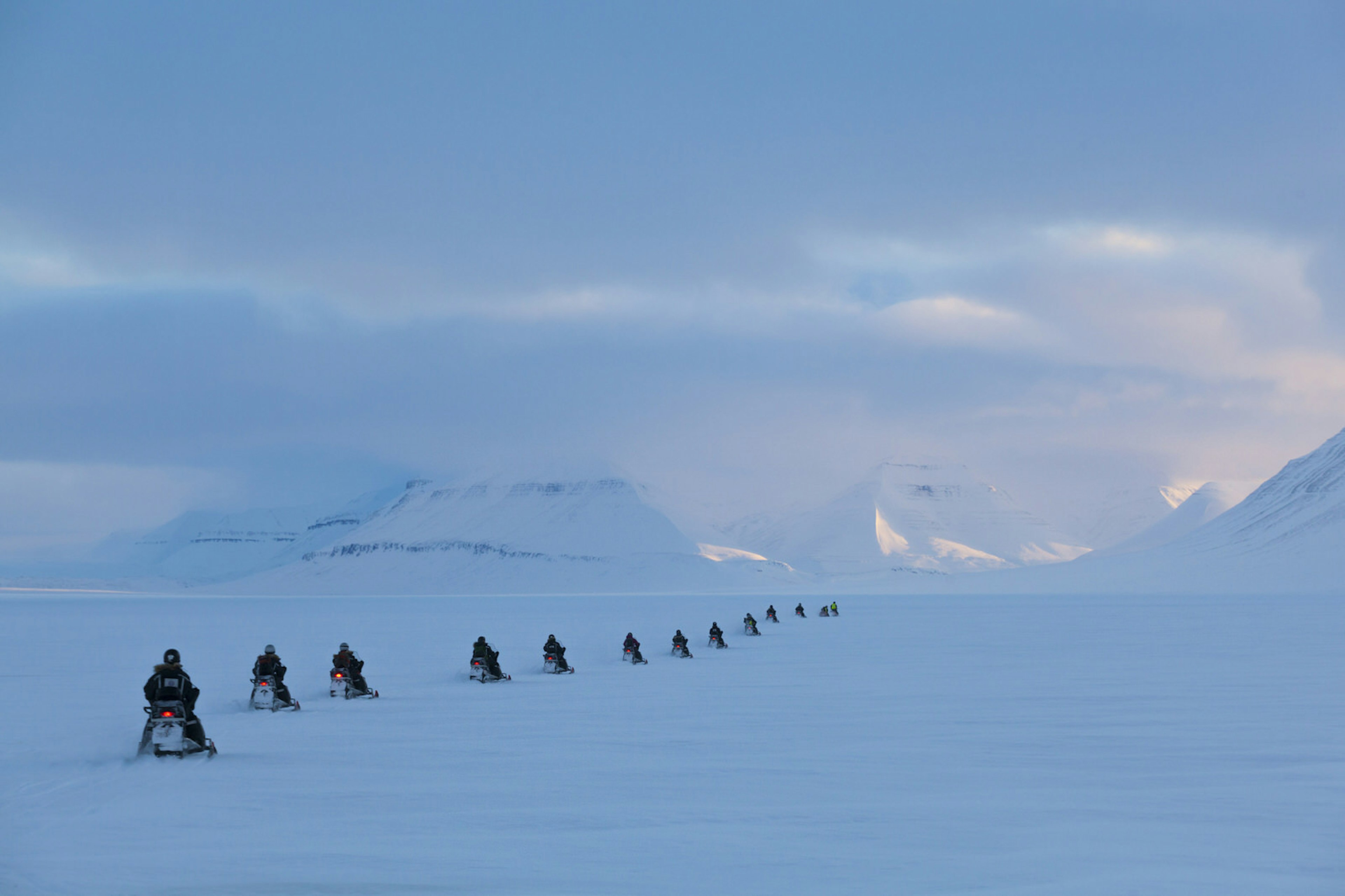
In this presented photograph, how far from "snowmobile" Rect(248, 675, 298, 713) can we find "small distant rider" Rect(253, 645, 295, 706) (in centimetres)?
2

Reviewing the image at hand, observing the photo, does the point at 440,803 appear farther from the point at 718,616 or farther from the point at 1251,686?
the point at 718,616

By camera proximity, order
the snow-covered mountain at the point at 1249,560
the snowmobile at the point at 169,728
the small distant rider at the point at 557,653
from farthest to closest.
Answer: the snow-covered mountain at the point at 1249,560 < the small distant rider at the point at 557,653 < the snowmobile at the point at 169,728

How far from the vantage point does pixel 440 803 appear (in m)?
12.0

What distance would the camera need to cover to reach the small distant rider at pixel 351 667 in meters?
23.6

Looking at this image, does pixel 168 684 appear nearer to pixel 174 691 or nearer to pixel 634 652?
pixel 174 691

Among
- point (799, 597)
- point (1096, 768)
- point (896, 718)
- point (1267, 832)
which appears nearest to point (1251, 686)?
point (896, 718)

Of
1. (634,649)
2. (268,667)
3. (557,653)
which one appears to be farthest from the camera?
(634,649)

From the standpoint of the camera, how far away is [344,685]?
23500 millimetres

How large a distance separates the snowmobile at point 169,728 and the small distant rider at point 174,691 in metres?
0.03

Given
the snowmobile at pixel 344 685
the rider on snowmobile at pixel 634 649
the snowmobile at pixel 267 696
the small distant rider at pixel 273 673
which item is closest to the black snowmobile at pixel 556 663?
the rider on snowmobile at pixel 634 649

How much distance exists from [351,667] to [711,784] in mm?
12628

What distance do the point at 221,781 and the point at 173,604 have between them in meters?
146

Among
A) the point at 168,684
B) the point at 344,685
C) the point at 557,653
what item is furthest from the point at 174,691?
the point at 557,653

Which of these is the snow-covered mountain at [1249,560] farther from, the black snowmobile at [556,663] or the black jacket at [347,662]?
the black jacket at [347,662]
